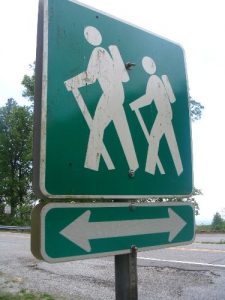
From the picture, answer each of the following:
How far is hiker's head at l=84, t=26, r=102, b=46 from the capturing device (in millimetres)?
2166

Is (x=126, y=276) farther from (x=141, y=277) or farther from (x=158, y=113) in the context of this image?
(x=141, y=277)

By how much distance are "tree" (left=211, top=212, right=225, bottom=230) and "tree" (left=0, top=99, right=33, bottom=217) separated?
86.1ft

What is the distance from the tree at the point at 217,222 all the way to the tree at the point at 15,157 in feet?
86.1

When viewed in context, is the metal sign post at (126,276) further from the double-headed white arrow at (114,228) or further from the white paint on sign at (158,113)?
the white paint on sign at (158,113)

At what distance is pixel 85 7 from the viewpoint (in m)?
2.21

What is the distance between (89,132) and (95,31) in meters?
0.55

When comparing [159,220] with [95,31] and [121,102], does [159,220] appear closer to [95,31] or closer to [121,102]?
[121,102]

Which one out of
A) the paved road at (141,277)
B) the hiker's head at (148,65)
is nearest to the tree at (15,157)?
the paved road at (141,277)

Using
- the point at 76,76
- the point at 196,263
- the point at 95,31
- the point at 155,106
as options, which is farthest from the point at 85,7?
the point at 196,263

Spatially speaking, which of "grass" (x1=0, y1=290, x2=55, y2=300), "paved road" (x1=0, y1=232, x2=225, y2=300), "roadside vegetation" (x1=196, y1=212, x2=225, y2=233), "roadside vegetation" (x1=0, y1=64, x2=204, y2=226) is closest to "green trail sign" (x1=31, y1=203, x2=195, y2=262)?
"grass" (x1=0, y1=290, x2=55, y2=300)

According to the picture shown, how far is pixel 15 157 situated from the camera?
50.7 m

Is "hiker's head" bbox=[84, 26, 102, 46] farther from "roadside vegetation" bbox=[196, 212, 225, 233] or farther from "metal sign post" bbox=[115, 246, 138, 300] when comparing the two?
"roadside vegetation" bbox=[196, 212, 225, 233]

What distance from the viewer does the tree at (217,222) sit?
2456 centimetres

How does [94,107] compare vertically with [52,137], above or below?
above
